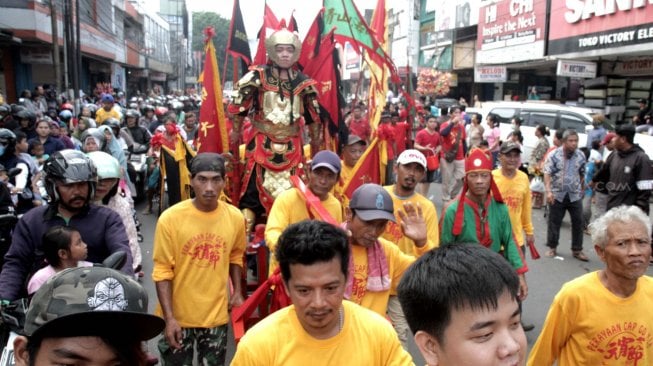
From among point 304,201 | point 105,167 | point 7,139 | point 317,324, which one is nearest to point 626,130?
point 304,201

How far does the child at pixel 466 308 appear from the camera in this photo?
158 cm

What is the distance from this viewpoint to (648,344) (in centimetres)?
278

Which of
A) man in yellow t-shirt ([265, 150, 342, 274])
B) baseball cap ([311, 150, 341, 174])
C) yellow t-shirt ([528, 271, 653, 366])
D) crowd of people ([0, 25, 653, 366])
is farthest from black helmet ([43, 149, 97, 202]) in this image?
yellow t-shirt ([528, 271, 653, 366])

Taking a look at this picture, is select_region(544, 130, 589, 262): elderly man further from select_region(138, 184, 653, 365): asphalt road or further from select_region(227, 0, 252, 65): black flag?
select_region(227, 0, 252, 65): black flag

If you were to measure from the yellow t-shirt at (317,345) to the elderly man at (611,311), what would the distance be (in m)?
0.96

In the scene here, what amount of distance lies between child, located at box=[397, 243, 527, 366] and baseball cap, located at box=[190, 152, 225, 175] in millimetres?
2101

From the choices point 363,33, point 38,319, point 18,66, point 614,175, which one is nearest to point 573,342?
point 38,319

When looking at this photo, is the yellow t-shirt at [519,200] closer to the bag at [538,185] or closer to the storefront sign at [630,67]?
the bag at [538,185]

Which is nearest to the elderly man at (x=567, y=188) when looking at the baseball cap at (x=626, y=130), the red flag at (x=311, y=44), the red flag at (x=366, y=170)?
the baseball cap at (x=626, y=130)

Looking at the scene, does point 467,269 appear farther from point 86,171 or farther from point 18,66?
point 18,66

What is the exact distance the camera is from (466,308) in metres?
1.63

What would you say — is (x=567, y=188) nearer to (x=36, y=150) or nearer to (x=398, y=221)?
(x=398, y=221)

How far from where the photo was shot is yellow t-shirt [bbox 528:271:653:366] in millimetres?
2773

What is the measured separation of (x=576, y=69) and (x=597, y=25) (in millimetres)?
1486
